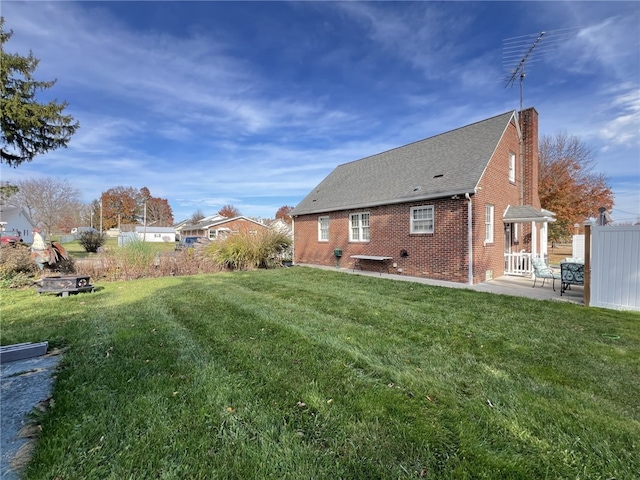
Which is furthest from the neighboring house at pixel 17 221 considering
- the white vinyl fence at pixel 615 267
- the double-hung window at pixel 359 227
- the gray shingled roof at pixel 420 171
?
the white vinyl fence at pixel 615 267

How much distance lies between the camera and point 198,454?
2.03 meters

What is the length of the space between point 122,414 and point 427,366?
308cm

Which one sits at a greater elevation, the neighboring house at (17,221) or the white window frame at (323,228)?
the neighboring house at (17,221)

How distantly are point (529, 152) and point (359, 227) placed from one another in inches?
316

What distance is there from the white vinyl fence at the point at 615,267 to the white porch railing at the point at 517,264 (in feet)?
16.8

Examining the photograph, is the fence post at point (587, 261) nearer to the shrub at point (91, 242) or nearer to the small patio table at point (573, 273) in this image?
the small patio table at point (573, 273)

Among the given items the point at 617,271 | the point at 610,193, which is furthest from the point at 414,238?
the point at 610,193

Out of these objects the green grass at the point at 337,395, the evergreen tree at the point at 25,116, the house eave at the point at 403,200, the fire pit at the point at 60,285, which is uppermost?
the evergreen tree at the point at 25,116

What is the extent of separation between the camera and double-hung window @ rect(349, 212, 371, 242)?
13.8m

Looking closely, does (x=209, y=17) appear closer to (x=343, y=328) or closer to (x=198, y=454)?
(x=343, y=328)

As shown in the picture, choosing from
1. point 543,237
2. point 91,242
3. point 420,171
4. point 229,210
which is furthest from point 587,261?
point 229,210

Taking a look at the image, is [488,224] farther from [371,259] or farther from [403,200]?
[371,259]

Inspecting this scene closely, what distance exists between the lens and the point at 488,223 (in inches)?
440

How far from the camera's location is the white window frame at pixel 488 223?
1094cm
